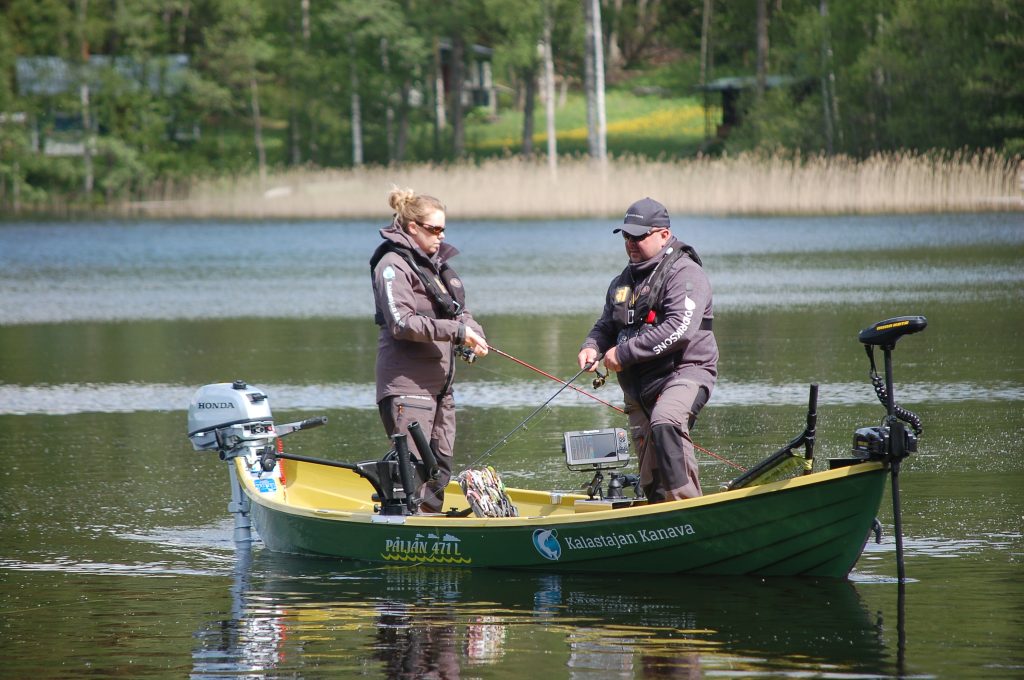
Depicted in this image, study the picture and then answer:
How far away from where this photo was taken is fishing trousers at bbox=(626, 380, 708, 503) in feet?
25.1

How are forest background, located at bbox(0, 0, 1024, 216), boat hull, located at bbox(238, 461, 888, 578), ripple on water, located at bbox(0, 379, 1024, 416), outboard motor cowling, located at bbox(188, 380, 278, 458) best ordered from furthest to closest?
forest background, located at bbox(0, 0, 1024, 216), ripple on water, located at bbox(0, 379, 1024, 416), outboard motor cowling, located at bbox(188, 380, 278, 458), boat hull, located at bbox(238, 461, 888, 578)

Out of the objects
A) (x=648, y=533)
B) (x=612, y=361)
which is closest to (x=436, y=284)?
(x=612, y=361)

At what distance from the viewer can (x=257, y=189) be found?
51938mm

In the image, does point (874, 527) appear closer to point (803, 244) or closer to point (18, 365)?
point (18, 365)

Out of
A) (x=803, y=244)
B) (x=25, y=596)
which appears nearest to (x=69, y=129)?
(x=803, y=244)

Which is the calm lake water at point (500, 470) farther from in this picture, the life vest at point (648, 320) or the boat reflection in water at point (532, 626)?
the life vest at point (648, 320)

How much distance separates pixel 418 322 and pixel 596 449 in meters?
1.17

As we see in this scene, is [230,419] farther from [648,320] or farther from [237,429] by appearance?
[648,320]

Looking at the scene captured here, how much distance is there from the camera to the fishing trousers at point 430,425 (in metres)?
8.38

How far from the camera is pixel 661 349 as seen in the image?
770 cm

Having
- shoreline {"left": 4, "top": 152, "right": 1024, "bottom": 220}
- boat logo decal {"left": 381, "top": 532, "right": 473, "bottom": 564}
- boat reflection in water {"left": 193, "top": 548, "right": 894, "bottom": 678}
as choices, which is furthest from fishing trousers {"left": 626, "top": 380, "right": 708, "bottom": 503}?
shoreline {"left": 4, "top": 152, "right": 1024, "bottom": 220}

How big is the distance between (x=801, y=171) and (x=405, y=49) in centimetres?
2961

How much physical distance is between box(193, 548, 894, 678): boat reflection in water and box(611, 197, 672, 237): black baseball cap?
1769 millimetres

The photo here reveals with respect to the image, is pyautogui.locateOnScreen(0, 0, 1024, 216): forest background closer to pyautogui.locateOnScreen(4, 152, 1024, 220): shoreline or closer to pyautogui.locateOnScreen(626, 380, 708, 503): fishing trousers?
pyautogui.locateOnScreen(4, 152, 1024, 220): shoreline
